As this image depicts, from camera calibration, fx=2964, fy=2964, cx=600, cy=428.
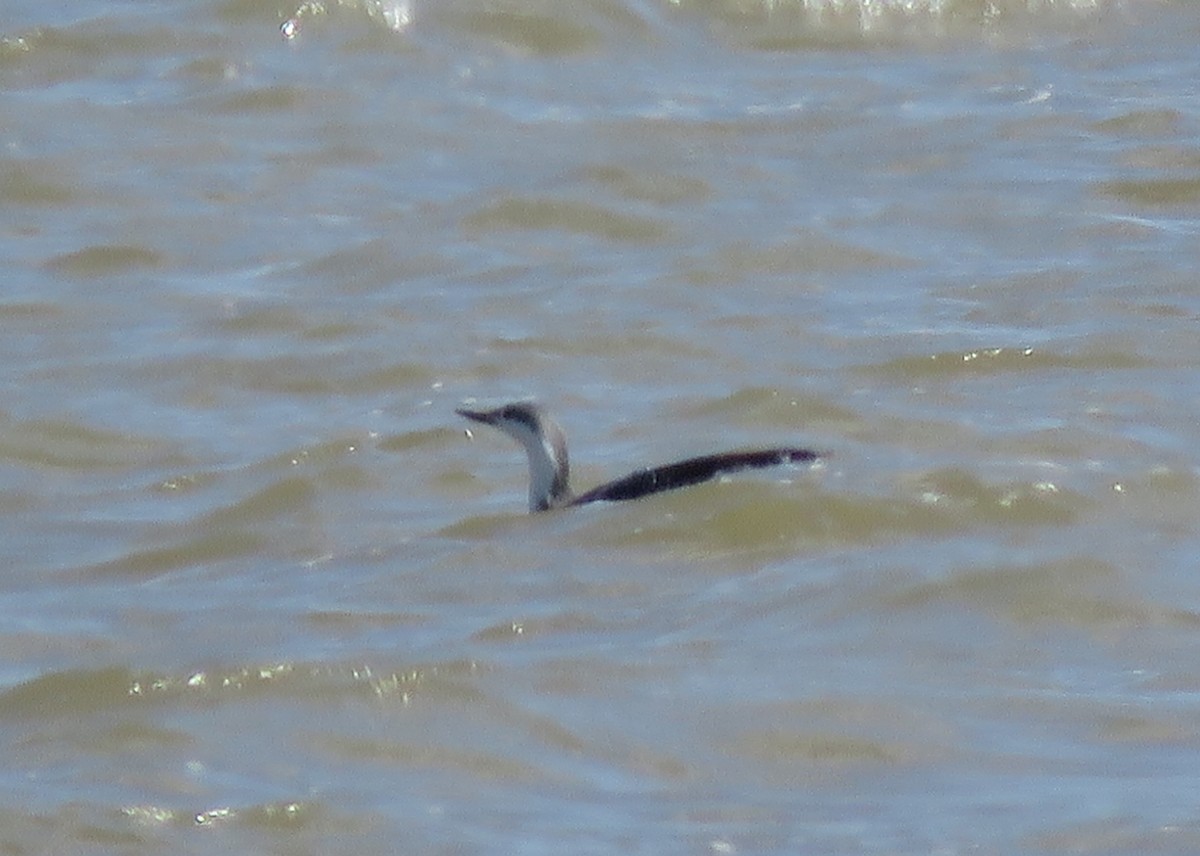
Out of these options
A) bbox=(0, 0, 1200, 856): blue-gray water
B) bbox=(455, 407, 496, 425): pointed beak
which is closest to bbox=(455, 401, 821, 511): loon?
bbox=(455, 407, 496, 425): pointed beak

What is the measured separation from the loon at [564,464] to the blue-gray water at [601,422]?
106mm

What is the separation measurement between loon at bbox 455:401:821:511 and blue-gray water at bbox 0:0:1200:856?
4.2 inches

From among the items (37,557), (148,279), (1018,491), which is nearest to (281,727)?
(37,557)

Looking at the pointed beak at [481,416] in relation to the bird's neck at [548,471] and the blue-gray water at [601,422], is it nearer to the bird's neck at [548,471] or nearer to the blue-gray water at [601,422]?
the blue-gray water at [601,422]

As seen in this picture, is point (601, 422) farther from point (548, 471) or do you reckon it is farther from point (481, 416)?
point (548, 471)

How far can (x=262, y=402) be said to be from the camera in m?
12.2

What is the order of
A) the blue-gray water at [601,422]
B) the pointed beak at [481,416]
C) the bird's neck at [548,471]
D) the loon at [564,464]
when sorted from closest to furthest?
the blue-gray water at [601,422], the loon at [564,464], the bird's neck at [548,471], the pointed beak at [481,416]

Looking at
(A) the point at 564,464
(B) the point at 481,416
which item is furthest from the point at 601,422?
(A) the point at 564,464

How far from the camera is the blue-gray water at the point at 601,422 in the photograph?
7.71 meters

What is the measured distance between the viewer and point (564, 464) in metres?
10.7

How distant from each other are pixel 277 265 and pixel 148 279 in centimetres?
61

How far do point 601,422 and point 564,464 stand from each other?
1.22 metres

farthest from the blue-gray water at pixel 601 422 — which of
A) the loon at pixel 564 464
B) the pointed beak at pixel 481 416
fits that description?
the pointed beak at pixel 481 416

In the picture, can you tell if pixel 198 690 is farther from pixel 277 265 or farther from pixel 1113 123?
pixel 1113 123
